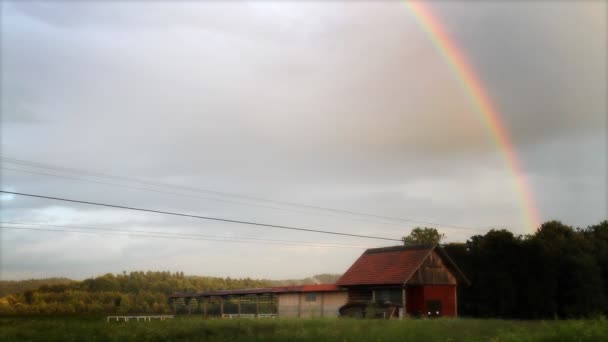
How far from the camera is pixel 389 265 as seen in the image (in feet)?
143

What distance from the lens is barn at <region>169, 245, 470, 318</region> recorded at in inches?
1628

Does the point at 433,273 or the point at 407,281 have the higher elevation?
the point at 433,273

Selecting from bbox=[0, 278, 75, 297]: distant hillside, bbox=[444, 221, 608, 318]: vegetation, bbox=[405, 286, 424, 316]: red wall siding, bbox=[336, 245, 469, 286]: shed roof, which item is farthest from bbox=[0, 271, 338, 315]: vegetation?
bbox=[444, 221, 608, 318]: vegetation

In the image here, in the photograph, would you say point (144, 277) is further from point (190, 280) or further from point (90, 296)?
point (90, 296)

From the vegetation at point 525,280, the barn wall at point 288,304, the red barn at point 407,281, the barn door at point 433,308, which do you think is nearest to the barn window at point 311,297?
the barn wall at point 288,304

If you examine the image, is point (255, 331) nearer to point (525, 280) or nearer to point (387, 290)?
point (387, 290)

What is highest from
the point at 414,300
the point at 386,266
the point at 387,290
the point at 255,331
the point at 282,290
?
the point at 386,266

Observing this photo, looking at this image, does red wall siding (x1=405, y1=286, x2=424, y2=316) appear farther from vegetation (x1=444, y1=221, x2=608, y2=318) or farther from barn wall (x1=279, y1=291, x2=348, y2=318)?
vegetation (x1=444, y1=221, x2=608, y2=318)

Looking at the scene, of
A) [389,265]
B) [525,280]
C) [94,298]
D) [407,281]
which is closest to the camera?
[94,298]

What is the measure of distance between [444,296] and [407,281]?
5497 mm

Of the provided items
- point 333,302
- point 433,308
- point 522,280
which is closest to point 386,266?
point 433,308

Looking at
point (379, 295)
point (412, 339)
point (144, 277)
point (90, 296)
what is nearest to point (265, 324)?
point (412, 339)

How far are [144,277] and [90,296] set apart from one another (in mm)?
20048

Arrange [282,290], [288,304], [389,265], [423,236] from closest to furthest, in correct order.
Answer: [389,265] → [282,290] → [288,304] → [423,236]
